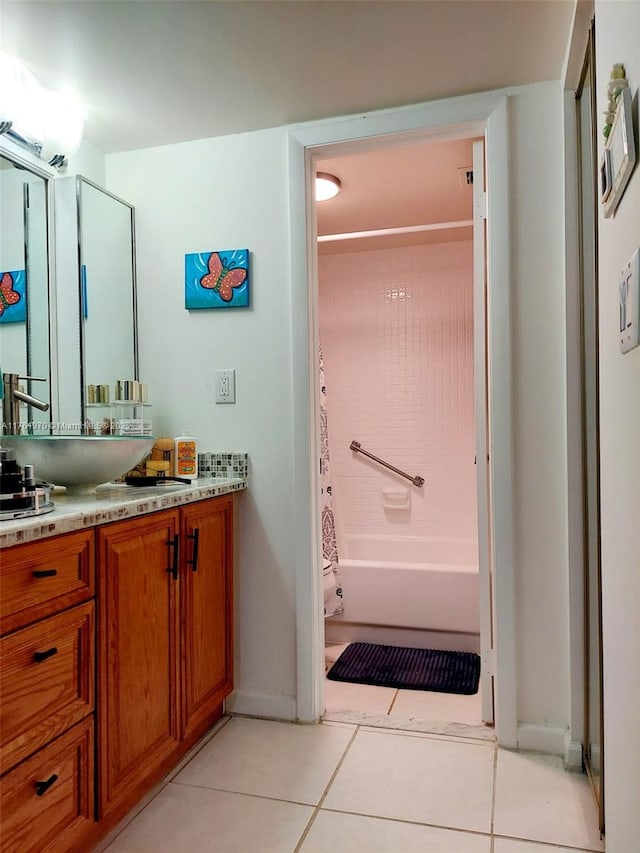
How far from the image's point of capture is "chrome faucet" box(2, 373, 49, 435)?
169cm

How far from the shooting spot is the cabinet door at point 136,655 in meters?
1.40

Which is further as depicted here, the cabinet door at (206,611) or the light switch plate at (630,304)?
the cabinet door at (206,611)

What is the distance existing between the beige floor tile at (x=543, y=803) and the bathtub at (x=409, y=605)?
87cm

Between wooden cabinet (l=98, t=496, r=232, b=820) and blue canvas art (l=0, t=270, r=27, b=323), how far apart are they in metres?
0.79

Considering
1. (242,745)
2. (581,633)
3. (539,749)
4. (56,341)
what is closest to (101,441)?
(56,341)

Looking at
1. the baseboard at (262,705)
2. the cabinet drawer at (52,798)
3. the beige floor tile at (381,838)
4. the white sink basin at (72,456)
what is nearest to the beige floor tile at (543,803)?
the beige floor tile at (381,838)

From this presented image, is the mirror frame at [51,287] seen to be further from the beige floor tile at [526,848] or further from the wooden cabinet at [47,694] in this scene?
the beige floor tile at [526,848]

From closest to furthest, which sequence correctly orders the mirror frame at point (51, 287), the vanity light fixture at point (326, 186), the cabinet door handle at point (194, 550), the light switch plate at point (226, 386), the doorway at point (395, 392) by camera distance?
the cabinet door handle at point (194, 550), the mirror frame at point (51, 287), the light switch plate at point (226, 386), the vanity light fixture at point (326, 186), the doorway at point (395, 392)

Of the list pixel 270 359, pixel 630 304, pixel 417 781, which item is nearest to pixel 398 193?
pixel 270 359

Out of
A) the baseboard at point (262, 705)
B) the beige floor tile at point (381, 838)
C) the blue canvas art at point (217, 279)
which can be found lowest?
the beige floor tile at point (381, 838)

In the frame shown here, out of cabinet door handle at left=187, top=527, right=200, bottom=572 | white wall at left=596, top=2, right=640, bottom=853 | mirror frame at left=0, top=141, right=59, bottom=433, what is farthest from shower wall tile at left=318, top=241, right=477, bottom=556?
white wall at left=596, top=2, right=640, bottom=853

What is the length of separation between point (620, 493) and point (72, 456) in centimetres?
131

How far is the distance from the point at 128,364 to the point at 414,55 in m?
1.38

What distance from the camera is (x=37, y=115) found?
6.02 ft
